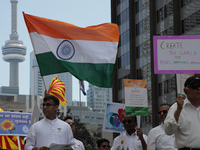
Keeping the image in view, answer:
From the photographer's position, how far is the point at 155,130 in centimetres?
1030

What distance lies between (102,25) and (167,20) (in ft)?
127

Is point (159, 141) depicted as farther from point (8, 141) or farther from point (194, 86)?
point (8, 141)

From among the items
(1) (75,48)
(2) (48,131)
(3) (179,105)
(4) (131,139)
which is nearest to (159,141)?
(4) (131,139)

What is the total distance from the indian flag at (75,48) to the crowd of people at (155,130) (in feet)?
5.41

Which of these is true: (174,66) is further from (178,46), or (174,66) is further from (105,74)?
(105,74)

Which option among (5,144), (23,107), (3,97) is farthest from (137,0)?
(3,97)

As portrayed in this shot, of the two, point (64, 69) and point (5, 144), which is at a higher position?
point (64, 69)

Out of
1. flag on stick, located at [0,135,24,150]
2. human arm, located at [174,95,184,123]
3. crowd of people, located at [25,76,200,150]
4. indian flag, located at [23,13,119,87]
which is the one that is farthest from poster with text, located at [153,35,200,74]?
flag on stick, located at [0,135,24,150]

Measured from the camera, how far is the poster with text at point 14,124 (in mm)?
20000

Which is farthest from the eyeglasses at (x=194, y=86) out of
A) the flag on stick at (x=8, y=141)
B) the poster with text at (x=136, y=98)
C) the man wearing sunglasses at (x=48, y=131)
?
the flag on stick at (x=8, y=141)

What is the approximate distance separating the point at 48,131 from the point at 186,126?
2.64 meters

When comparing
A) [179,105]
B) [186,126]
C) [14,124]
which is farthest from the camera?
[14,124]

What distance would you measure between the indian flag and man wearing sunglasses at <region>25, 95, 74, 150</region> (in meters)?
3.32

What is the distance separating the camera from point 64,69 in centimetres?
1281
